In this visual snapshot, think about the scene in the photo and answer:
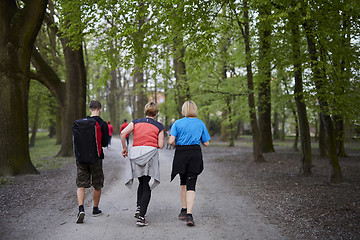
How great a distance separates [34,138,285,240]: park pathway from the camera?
14.7 ft

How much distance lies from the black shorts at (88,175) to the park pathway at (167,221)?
1.94ft

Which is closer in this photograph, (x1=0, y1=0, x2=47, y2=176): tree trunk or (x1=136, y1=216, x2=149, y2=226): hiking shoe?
(x1=136, y1=216, x2=149, y2=226): hiking shoe

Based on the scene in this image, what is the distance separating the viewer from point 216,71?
1482 cm

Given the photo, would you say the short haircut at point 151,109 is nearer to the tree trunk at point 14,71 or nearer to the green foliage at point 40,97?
the tree trunk at point 14,71

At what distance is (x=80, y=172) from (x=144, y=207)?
1.25 meters

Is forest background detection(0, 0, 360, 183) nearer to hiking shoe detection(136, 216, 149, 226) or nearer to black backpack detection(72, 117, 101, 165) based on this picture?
black backpack detection(72, 117, 101, 165)

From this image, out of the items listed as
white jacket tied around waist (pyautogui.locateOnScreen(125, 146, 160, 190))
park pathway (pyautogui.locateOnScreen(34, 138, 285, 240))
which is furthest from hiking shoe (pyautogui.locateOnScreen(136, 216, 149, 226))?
white jacket tied around waist (pyautogui.locateOnScreen(125, 146, 160, 190))

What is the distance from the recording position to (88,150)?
508cm

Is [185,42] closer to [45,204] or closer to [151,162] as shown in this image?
[151,162]

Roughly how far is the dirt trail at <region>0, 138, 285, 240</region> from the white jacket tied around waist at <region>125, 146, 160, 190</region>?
0.78 m

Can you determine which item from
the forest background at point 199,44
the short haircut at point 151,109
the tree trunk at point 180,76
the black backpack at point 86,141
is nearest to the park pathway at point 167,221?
the black backpack at point 86,141

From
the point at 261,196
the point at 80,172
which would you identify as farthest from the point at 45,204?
the point at 261,196

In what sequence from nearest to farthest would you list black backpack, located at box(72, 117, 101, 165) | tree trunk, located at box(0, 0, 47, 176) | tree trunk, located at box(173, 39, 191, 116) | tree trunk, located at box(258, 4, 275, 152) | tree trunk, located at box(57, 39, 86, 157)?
black backpack, located at box(72, 117, 101, 165), tree trunk, located at box(258, 4, 275, 152), tree trunk, located at box(173, 39, 191, 116), tree trunk, located at box(0, 0, 47, 176), tree trunk, located at box(57, 39, 86, 157)

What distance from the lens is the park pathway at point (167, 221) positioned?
14.7 ft
